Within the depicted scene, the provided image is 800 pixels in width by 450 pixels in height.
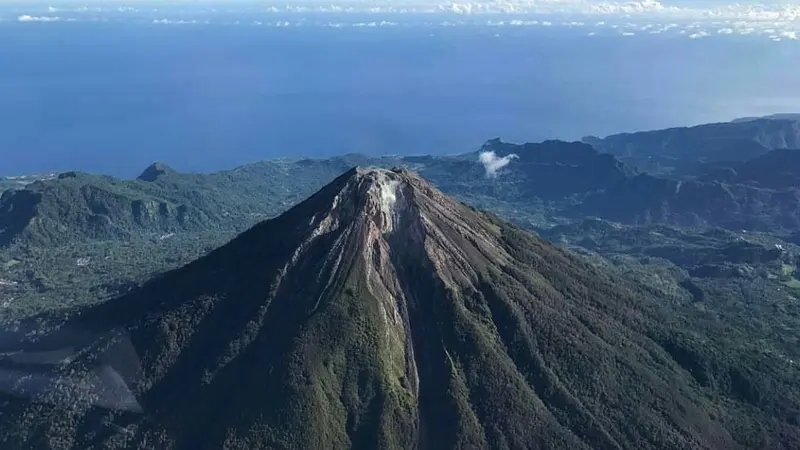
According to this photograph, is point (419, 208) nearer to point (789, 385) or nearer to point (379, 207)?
point (379, 207)

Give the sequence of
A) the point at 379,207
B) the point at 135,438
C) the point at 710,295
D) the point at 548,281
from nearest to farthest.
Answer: the point at 135,438 → the point at 379,207 → the point at 548,281 → the point at 710,295

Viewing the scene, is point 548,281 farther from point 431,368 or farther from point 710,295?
point 710,295

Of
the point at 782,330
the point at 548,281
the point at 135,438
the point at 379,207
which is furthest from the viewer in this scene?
the point at 782,330

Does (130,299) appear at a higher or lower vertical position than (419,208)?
lower

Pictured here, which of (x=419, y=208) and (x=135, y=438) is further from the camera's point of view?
(x=419, y=208)

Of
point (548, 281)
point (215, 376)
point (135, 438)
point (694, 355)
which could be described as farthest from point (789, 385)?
point (135, 438)

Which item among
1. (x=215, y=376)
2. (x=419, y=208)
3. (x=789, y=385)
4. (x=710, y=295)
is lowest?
(x=710, y=295)

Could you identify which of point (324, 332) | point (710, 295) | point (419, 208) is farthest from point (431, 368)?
point (710, 295)
